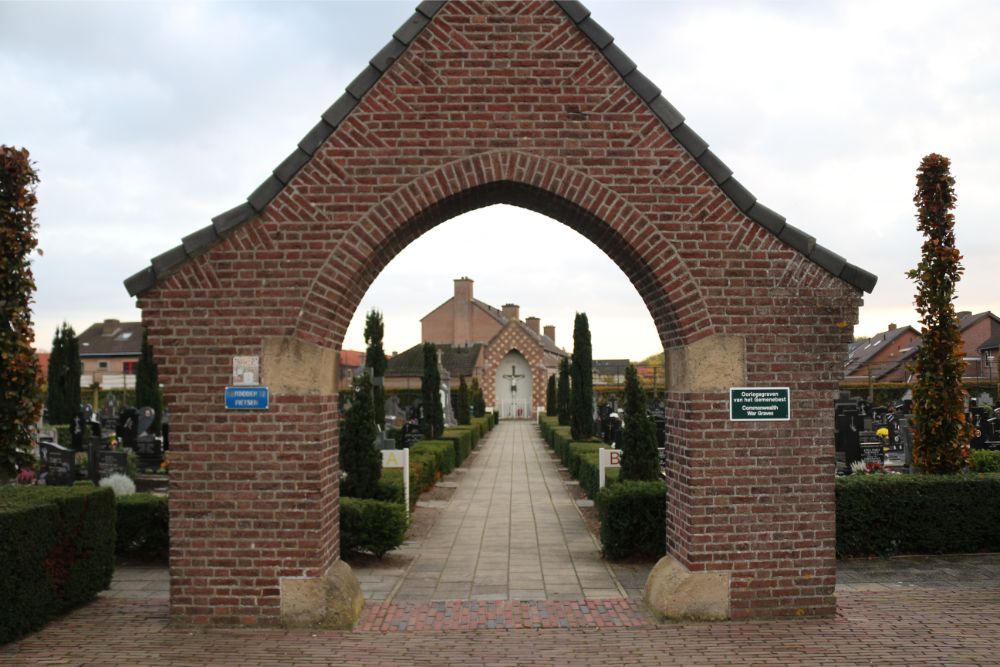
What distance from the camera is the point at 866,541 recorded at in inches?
395

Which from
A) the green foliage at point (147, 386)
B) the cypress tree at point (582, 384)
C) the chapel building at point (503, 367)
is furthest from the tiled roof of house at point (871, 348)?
the green foliage at point (147, 386)

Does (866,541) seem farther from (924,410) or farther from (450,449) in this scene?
(450,449)

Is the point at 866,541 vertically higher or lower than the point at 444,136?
lower

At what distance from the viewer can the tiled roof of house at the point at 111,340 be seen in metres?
62.4

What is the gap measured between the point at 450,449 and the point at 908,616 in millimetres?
14999

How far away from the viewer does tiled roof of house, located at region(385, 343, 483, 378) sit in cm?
5481

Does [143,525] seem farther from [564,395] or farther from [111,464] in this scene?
[564,395]

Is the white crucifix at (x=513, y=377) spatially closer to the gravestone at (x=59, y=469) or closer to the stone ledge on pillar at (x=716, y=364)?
the gravestone at (x=59, y=469)

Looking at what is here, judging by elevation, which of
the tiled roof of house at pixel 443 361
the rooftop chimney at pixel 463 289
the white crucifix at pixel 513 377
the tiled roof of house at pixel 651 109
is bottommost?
the white crucifix at pixel 513 377

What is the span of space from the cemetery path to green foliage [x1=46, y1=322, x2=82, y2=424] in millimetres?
17694

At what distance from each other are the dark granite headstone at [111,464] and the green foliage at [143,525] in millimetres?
5368

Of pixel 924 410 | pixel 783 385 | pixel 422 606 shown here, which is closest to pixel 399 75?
pixel 783 385

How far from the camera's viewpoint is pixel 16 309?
1035 centimetres

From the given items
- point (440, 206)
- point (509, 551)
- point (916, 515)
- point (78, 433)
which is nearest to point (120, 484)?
point (509, 551)
